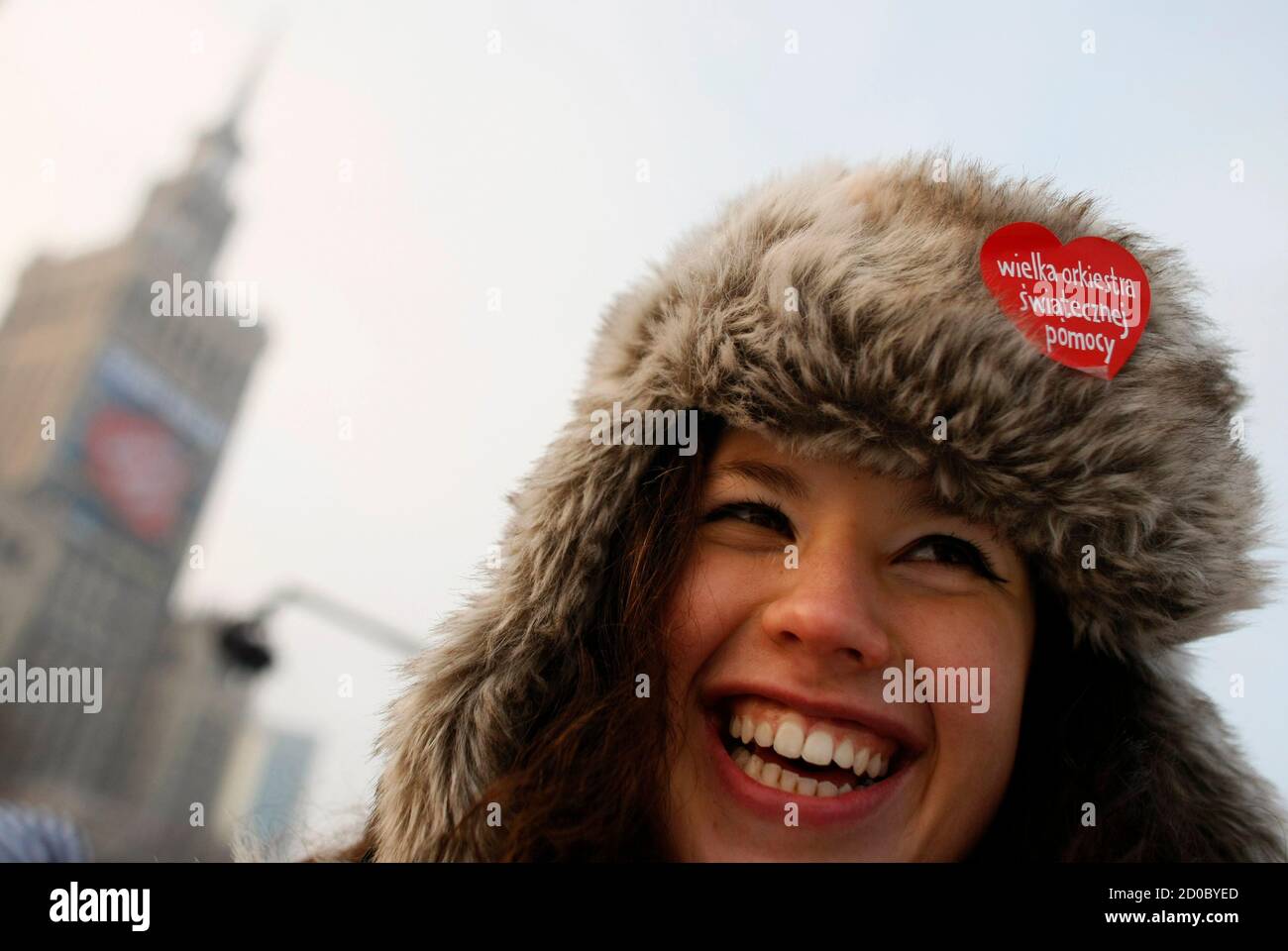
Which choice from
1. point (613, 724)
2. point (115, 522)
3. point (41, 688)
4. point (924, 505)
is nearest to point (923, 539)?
point (924, 505)

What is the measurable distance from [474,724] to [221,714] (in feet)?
135

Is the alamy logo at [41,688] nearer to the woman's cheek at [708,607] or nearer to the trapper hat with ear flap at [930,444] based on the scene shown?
A: the trapper hat with ear flap at [930,444]

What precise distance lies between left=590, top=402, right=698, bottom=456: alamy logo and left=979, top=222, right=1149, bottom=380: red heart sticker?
36cm

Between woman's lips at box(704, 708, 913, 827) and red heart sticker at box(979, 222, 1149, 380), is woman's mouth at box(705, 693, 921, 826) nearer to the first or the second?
woman's lips at box(704, 708, 913, 827)

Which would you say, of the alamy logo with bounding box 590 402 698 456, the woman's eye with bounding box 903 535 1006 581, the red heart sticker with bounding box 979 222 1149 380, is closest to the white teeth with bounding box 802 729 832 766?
the woman's eye with bounding box 903 535 1006 581

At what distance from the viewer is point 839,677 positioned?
36.8 inches

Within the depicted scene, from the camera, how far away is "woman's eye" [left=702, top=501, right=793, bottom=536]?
1.00m

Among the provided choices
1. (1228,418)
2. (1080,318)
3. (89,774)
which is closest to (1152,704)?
(1228,418)

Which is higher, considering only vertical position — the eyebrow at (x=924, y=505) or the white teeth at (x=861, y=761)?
the eyebrow at (x=924, y=505)

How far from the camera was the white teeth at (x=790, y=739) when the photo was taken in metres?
0.95

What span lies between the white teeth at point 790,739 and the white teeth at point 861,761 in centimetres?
6
